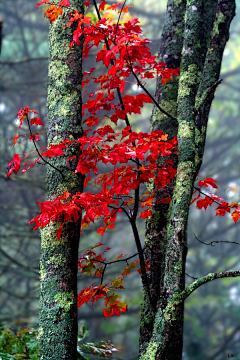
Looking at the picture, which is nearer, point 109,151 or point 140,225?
point 109,151

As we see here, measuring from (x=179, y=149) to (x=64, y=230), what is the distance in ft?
2.43

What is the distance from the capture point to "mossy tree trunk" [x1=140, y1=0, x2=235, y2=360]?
1.91m

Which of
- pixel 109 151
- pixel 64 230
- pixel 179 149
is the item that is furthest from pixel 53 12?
pixel 64 230

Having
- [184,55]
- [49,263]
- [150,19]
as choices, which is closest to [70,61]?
[184,55]

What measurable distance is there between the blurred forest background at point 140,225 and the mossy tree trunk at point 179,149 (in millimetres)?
3993

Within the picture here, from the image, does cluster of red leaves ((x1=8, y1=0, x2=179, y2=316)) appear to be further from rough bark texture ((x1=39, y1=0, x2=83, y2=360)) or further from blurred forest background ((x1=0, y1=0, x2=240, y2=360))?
blurred forest background ((x1=0, y1=0, x2=240, y2=360))

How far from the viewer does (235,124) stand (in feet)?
41.8

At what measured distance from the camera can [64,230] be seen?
206 centimetres

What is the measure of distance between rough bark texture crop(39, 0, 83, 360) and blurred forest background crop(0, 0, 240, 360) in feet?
14.5

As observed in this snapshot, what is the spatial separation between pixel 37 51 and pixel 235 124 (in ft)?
22.2

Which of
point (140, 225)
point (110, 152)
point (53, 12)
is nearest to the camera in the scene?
point (110, 152)

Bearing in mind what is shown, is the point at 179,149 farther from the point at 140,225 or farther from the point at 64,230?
the point at 140,225

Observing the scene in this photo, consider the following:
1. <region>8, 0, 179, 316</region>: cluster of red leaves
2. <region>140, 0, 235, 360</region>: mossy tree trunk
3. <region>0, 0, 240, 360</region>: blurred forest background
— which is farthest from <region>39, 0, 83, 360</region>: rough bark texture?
<region>0, 0, 240, 360</region>: blurred forest background

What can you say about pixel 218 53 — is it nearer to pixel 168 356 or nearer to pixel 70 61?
pixel 70 61
